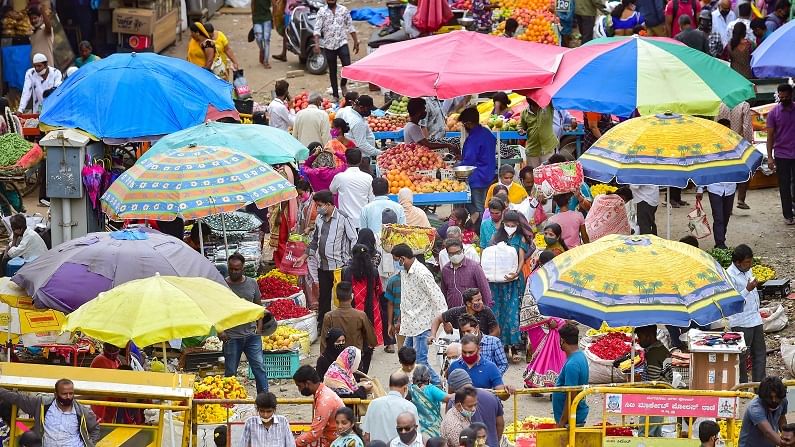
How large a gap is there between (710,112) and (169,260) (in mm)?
6534

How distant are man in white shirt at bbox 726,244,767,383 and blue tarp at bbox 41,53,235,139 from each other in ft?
22.2

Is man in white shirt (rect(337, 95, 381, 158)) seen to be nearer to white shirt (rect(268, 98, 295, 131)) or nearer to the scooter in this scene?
white shirt (rect(268, 98, 295, 131))

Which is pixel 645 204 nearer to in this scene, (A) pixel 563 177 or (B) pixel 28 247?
(A) pixel 563 177

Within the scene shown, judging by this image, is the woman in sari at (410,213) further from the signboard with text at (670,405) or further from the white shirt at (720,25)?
the white shirt at (720,25)

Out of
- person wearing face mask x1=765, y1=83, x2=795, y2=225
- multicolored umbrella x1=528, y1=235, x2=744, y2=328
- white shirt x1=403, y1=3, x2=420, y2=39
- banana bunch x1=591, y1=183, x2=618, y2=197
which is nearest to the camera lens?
multicolored umbrella x1=528, y1=235, x2=744, y2=328

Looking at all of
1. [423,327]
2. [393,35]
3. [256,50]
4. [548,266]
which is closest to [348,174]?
[423,327]

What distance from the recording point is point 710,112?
57.0 ft

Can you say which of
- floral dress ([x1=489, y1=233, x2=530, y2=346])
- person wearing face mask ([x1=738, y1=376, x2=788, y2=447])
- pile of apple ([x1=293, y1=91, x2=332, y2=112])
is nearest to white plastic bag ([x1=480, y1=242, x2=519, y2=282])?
floral dress ([x1=489, y1=233, x2=530, y2=346])

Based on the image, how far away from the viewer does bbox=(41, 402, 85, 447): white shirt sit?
11898 millimetres

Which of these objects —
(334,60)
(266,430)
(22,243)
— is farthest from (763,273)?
(334,60)

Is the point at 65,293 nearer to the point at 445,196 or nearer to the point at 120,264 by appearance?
the point at 120,264

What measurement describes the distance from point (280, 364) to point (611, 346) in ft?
10.3

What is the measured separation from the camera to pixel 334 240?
1592cm

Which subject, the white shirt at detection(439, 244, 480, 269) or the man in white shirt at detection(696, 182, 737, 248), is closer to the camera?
the white shirt at detection(439, 244, 480, 269)
